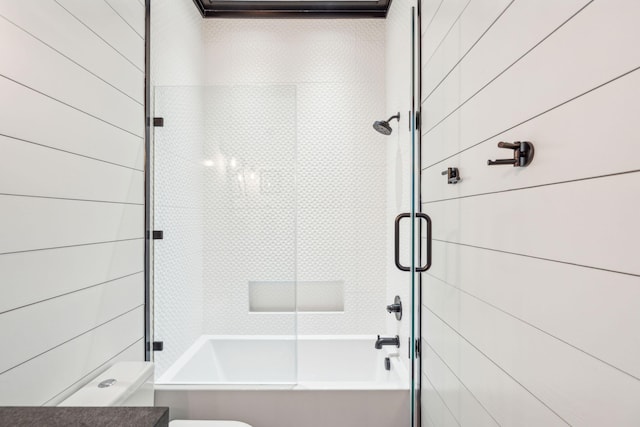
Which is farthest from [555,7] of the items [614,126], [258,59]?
[258,59]

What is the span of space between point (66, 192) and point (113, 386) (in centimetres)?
67

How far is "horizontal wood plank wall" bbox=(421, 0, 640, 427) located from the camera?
60 centimetres

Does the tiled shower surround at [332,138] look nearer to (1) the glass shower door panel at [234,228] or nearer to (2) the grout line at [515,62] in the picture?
(1) the glass shower door panel at [234,228]

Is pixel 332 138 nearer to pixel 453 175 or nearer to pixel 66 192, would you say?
pixel 453 175

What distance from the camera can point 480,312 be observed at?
3.81ft

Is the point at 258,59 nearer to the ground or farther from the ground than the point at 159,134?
farther from the ground

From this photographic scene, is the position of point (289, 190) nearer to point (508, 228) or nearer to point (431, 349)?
point (431, 349)

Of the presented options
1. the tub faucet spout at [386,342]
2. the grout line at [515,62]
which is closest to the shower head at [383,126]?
the grout line at [515,62]

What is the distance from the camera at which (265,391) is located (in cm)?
198

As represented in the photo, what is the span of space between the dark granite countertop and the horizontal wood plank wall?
724mm

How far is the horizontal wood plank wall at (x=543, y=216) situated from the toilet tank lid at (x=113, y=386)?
1134 mm

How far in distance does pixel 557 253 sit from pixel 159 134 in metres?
1.87

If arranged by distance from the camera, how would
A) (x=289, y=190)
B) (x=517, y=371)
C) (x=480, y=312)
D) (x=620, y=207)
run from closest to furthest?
(x=620, y=207) < (x=517, y=371) < (x=480, y=312) < (x=289, y=190)

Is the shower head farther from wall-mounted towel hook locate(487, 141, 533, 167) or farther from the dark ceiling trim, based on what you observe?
wall-mounted towel hook locate(487, 141, 533, 167)
